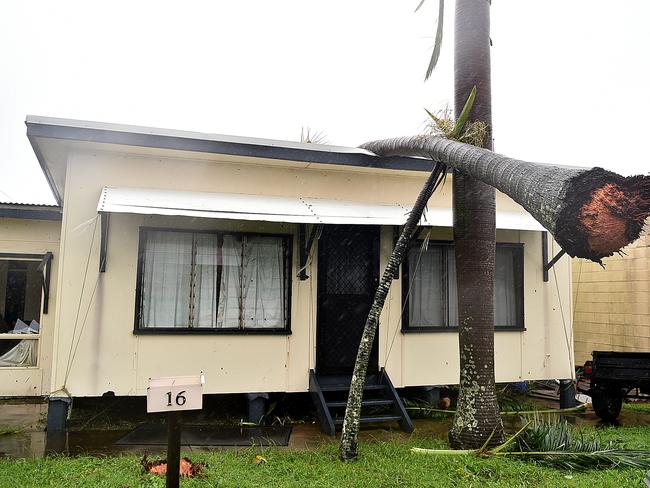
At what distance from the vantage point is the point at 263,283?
7.25m

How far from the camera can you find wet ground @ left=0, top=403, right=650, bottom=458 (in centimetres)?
566

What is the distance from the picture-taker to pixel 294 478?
4648 millimetres

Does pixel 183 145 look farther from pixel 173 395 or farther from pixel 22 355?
pixel 22 355

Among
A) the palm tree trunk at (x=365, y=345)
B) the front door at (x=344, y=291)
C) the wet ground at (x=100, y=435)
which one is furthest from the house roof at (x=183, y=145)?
the wet ground at (x=100, y=435)

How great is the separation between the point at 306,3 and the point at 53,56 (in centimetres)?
1267

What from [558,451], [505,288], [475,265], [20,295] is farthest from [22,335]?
[558,451]

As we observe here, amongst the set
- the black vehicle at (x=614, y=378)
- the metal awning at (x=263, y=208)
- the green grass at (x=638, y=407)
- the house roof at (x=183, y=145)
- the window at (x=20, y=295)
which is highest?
the house roof at (x=183, y=145)

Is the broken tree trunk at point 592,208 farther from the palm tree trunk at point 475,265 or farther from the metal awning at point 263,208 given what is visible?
the metal awning at point 263,208

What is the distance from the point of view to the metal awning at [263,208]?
6.09 m

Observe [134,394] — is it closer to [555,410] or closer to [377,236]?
[377,236]

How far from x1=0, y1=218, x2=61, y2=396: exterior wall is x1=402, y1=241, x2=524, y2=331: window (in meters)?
5.53

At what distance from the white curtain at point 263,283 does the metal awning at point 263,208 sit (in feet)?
2.24

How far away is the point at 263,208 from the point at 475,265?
255 centimetres

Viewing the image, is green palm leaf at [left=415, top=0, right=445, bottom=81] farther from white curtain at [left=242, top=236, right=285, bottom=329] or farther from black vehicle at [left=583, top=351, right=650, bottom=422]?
black vehicle at [left=583, top=351, right=650, bottom=422]
